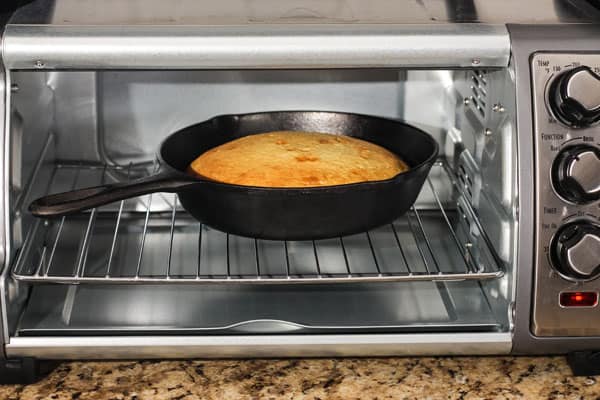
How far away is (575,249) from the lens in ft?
3.45

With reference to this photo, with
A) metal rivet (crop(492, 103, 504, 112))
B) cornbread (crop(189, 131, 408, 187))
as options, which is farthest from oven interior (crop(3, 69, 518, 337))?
cornbread (crop(189, 131, 408, 187))

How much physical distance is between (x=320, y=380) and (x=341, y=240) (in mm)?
276

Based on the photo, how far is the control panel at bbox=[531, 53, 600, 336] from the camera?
104 centimetres

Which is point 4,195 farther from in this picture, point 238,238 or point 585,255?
point 585,255

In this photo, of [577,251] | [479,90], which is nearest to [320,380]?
[577,251]

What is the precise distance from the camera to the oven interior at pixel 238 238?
1117mm

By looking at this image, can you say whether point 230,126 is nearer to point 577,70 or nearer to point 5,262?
point 5,262

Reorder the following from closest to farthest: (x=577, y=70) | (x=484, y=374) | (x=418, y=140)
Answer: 1. (x=577, y=70)
2. (x=484, y=374)
3. (x=418, y=140)

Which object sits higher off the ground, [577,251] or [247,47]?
[247,47]

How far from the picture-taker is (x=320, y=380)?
113cm

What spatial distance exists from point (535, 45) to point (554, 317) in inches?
Result: 13.4

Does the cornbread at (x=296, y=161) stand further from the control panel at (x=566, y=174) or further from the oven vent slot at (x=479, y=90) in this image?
the control panel at (x=566, y=174)

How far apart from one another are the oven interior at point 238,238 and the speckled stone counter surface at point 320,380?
2.5 inches

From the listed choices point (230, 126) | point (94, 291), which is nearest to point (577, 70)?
point (230, 126)
